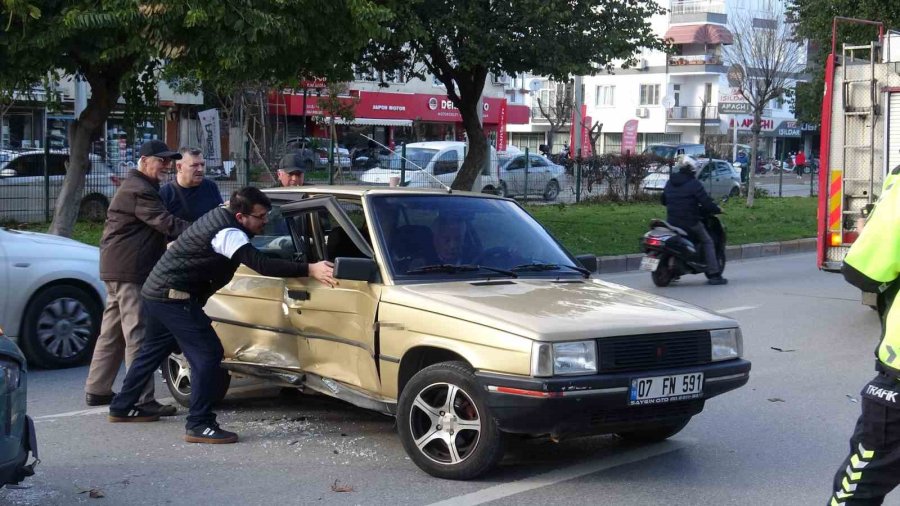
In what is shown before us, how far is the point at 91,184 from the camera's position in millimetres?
19344

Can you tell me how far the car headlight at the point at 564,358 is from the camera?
521 cm

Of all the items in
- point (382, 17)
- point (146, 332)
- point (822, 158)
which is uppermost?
point (382, 17)

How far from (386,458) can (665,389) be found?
5.39 ft

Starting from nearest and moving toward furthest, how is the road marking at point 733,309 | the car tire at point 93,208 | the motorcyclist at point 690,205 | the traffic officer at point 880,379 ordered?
the traffic officer at point 880,379, the road marking at point 733,309, the motorcyclist at point 690,205, the car tire at point 93,208

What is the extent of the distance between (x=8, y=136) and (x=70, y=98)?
278cm

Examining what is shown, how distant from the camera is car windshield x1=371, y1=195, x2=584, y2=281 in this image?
632 centimetres

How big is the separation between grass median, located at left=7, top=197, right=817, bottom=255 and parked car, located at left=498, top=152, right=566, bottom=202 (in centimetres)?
145

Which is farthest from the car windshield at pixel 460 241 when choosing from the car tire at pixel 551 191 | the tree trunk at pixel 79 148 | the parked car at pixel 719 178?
the parked car at pixel 719 178

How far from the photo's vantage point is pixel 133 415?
22.8 ft

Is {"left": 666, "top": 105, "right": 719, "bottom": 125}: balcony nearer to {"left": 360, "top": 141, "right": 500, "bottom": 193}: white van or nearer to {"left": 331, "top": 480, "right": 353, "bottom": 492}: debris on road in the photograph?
{"left": 360, "top": 141, "right": 500, "bottom": 193}: white van

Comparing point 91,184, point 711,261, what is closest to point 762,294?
point 711,261

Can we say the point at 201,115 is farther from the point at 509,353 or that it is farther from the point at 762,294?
the point at 509,353

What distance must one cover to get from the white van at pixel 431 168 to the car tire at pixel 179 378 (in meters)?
15.1

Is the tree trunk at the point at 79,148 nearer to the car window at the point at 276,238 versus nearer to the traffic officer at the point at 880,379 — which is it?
the car window at the point at 276,238
